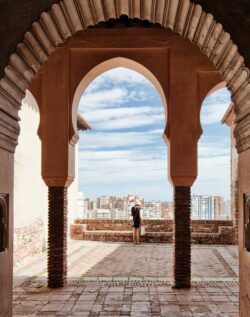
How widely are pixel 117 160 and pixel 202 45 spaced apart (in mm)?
34492

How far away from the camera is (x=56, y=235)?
27.3 feet

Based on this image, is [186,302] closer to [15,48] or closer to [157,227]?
[15,48]

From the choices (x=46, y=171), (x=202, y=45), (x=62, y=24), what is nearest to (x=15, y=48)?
(x=62, y=24)

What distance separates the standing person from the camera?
49.7 ft

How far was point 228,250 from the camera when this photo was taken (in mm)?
14000

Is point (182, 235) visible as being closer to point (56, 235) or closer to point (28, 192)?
point (56, 235)

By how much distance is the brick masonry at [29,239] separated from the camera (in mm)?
11070

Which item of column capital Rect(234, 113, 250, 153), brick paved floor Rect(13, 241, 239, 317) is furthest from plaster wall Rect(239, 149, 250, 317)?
brick paved floor Rect(13, 241, 239, 317)

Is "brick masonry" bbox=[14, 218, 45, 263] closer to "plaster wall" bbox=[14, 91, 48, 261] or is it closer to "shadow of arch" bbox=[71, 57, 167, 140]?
"plaster wall" bbox=[14, 91, 48, 261]

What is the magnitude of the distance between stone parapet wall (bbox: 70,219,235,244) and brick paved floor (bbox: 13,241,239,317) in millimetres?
2368

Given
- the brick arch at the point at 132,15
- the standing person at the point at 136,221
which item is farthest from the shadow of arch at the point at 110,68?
the standing person at the point at 136,221

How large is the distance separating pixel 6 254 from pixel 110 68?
5917 mm

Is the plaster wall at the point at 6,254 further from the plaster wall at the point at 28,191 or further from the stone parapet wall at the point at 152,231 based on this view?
the stone parapet wall at the point at 152,231

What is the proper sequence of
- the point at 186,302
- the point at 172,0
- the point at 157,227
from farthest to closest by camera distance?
the point at 157,227
the point at 186,302
the point at 172,0
